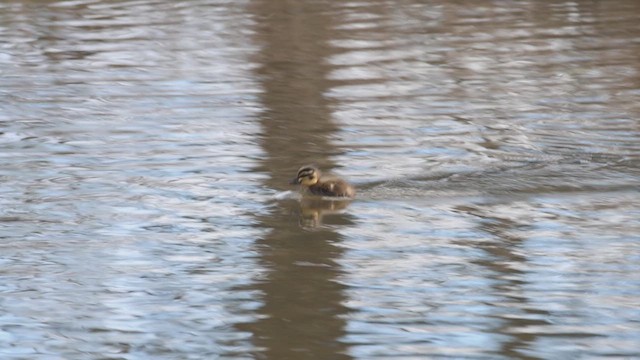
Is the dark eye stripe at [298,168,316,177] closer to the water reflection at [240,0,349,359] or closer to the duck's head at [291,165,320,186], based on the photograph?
the duck's head at [291,165,320,186]

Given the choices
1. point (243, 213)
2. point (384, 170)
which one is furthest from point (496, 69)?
point (243, 213)

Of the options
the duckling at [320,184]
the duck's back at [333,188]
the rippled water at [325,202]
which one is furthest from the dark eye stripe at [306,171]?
the rippled water at [325,202]

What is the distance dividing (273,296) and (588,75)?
26.1 feet

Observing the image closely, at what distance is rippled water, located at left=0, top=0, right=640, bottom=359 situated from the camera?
786 centimetres

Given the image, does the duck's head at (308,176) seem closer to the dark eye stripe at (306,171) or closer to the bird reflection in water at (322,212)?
the dark eye stripe at (306,171)

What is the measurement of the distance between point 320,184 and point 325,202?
0.13 meters

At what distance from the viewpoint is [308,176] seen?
426 inches

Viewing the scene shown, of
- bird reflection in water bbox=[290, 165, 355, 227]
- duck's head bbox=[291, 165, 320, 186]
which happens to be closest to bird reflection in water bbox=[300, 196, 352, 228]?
bird reflection in water bbox=[290, 165, 355, 227]

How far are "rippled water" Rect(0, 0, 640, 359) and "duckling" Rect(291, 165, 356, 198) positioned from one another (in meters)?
0.09

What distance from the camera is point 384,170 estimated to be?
37.7ft

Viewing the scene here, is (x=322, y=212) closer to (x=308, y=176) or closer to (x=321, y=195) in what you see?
(x=321, y=195)

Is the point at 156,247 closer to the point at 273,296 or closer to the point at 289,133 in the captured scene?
the point at 273,296

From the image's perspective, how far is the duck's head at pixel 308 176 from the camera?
1082 cm

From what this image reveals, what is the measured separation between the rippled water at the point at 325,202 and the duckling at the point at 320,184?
0.09m
